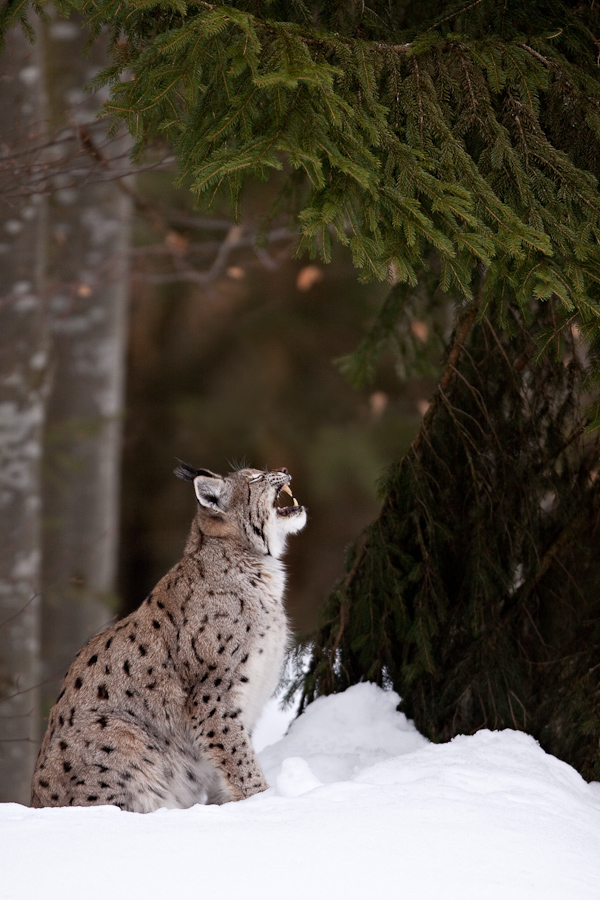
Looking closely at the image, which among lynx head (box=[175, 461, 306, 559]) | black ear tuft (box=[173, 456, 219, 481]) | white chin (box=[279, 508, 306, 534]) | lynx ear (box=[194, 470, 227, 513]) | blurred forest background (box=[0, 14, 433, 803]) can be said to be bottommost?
blurred forest background (box=[0, 14, 433, 803])

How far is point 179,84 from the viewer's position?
3.56m

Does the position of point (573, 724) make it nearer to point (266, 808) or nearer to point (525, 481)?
point (525, 481)

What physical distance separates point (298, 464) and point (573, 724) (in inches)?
403

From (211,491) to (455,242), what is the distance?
1.73 m

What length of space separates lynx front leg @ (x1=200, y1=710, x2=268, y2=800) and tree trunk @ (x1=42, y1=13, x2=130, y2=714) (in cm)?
445

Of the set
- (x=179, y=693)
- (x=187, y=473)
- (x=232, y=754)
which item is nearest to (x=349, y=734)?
(x=232, y=754)

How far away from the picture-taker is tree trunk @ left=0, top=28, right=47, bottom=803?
7133 millimetres

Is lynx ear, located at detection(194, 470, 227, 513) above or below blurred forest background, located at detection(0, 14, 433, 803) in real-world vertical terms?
above

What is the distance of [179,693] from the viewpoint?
14.5 ft

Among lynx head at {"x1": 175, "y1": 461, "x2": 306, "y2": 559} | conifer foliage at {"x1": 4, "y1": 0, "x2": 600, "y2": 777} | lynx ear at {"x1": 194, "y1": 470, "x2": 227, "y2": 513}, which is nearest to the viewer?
conifer foliage at {"x1": 4, "y1": 0, "x2": 600, "y2": 777}

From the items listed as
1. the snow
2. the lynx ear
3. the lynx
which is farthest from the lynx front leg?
the lynx ear

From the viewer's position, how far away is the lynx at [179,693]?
13.8 ft

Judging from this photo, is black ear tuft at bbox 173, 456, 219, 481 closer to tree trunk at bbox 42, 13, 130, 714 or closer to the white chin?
the white chin

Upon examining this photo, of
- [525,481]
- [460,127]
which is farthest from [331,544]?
[460,127]
